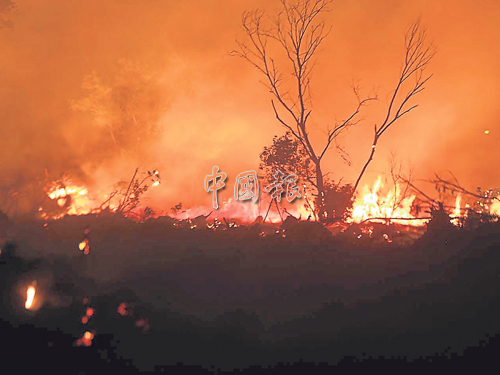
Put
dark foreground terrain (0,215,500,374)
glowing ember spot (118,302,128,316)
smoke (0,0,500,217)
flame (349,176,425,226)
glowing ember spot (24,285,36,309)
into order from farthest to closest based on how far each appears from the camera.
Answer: smoke (0,0,500,217), flame (349,176,425,226), glowing ember spot (24,285,36,309), glowing ember spot (118,302,128,316), dark foreground terrain (0,215,500,374)

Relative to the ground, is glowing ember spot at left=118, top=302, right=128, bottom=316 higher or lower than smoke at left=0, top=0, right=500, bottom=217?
lower

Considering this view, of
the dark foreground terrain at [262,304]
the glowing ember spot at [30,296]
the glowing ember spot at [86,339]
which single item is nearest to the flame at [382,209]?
the dark foreground terrain at [262,304]

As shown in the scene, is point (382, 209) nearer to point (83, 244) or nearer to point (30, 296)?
point (83, 244)

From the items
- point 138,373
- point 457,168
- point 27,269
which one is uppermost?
point 457,168

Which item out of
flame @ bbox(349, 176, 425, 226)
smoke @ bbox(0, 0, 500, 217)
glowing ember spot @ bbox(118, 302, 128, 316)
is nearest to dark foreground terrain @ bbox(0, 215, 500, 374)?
glowing ember spot @ bbox(118, 302, 128, 316)

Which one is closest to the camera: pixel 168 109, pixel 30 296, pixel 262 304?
pixel 262 304

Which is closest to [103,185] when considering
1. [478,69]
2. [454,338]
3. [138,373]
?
[138,373]

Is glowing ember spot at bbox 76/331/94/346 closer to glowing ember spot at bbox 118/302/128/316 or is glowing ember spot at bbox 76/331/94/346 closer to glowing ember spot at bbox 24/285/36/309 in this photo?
glowing ember spot at bbox 118/302/128/316

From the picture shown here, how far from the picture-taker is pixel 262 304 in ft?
7.84

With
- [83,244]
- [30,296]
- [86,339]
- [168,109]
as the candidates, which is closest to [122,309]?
[86,339]

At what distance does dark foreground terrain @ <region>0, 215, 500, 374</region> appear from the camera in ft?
7.09

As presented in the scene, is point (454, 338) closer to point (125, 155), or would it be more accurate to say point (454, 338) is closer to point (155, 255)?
point (155, 255)

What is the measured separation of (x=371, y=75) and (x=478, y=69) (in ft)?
19.0

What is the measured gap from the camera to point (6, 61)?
59.0 ft
